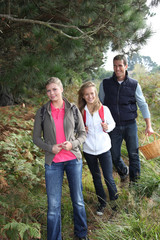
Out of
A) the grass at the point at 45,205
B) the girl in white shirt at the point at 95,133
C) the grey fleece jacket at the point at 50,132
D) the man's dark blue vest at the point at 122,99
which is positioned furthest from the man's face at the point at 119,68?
the grass at the point at 45,205

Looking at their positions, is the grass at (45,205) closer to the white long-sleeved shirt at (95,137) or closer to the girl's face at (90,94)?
the white long-sleeved shirt at (95,137)

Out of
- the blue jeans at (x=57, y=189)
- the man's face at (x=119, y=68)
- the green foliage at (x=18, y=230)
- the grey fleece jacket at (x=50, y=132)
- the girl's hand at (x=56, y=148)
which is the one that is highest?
the man's face at (x=119, y=68)

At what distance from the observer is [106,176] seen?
3225 millimetres

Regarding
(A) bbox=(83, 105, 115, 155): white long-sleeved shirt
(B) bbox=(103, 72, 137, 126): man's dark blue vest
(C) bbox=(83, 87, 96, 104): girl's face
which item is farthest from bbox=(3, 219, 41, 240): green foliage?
(B) bbox=(103, 72, 137, 126): man's dark blue vest

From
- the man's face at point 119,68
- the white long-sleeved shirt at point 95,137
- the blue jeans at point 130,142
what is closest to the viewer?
the white long-sleeved shirt at point 95,137

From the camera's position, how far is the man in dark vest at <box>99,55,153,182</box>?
3582 mm

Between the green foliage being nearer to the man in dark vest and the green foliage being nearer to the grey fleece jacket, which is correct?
the grey fleece jacket

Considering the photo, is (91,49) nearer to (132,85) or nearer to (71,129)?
(132,85)

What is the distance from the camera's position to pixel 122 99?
3586 mm

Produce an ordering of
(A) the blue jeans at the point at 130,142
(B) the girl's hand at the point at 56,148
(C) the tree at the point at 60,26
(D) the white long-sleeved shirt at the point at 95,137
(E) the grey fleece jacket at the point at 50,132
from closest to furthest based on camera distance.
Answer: (B) the girl's hand at the point at 56,148
(E) the grey fleece jacket at the point at 50,132
(D) the white long-sleeved shirt at the point at 95,137
(A) the blue jeans at the point at 130,142
(C) the tree at the point at 60,26

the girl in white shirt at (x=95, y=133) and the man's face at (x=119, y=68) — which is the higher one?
the man's face at (x=119, y=68)

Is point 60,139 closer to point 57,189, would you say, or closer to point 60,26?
point 57,189

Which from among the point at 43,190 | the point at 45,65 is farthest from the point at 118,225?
the point at 45,65

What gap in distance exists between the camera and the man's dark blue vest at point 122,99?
3.59 meters
